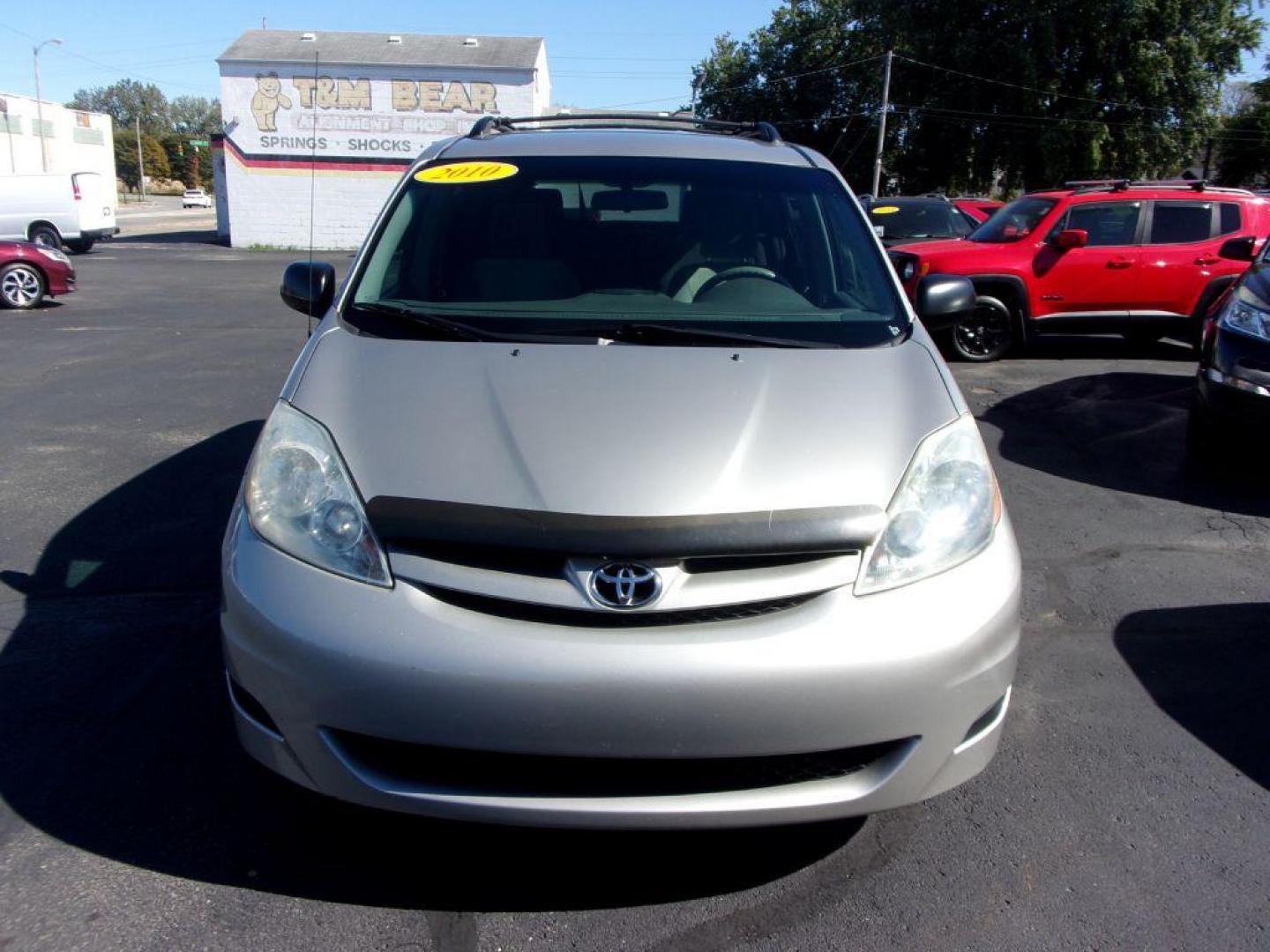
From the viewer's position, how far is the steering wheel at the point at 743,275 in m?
3.67

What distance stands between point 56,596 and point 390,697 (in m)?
2.80

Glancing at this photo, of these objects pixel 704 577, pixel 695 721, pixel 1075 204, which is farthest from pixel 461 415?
pixel 1075 204

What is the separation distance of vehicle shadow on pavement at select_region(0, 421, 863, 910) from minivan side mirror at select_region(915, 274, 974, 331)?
75.2 inches

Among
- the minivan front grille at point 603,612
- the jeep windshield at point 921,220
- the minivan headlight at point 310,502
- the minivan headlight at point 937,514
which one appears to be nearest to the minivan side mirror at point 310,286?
the minivan headlight at point 310,502

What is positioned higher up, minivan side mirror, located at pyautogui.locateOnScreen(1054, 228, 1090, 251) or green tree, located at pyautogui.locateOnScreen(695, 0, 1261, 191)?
green tree, located at pyautogui.locateOnScreen(695, 0, 1261, 191)

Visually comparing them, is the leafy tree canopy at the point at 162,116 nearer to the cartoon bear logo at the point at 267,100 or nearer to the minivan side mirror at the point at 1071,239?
the cartoon bear logo at the point at 267,100

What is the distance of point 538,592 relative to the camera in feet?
7.53

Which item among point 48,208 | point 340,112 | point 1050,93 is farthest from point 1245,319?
point 340,112

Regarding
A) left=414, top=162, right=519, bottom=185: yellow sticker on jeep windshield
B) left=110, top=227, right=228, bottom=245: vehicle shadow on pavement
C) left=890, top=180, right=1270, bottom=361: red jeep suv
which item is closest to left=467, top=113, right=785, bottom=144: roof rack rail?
left=414, top=162, right=519, bottom=185: yellow sticker on jeep windshield

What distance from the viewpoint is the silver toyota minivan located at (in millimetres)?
2242

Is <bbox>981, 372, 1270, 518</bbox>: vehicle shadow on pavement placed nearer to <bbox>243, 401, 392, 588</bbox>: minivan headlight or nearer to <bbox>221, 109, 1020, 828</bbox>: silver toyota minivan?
<bbox>221, 109, 1020, 828</bbox>: silver toyota minivan

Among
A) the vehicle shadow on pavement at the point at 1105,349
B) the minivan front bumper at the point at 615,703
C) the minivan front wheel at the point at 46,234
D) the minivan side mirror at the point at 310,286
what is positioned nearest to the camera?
the minivan front bumper at the point at 615,703

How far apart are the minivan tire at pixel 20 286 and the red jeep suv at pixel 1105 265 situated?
12.0 meters

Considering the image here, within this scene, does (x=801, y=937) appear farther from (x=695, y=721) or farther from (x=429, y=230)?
(x=429, y=230)
